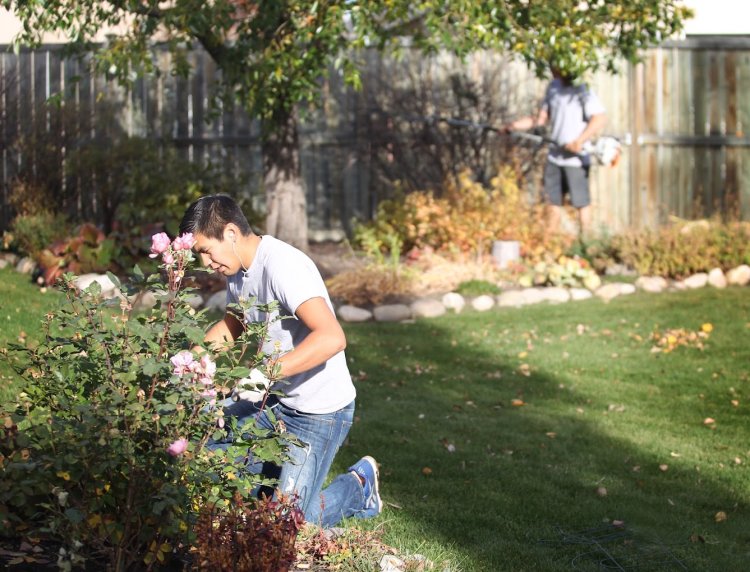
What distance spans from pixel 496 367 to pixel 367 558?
4.45 metres

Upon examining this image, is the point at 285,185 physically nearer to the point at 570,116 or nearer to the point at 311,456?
the point at 570,116

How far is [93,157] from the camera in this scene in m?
11.7

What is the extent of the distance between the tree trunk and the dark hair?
6.98m

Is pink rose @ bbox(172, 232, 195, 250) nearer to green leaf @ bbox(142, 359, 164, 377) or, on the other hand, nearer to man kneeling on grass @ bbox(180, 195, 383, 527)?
green leaf @ bbox(142, 359, 164, 377)

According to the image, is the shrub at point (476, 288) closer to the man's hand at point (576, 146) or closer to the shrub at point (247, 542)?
the man's hand at point (576, 146)

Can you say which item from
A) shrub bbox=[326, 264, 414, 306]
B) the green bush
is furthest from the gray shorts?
the green bush

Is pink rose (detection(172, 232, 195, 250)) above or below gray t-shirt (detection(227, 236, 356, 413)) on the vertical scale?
above

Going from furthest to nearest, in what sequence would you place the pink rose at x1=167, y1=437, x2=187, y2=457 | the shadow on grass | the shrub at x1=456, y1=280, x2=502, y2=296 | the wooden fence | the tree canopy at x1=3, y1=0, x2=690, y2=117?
the wooden fence, the shrub at x1=456, y1=280, x2=502, y2=296, the tree canopy at x1=3, y1=0, x2=690, y2=117, the shadow on grass, the pink rose at x1=167, y1=437, x2=187, y2=457

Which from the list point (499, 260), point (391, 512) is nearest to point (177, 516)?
point (391, 512)

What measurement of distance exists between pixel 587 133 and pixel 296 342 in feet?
22.9

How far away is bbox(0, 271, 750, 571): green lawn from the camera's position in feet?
15.3

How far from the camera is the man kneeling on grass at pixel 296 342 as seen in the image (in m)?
4.04

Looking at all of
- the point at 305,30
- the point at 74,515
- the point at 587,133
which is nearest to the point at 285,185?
the point at 305,30

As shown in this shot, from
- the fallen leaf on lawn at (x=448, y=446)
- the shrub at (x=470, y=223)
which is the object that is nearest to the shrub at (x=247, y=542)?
the fallen leaf on lawn at (x=448, y=446)
